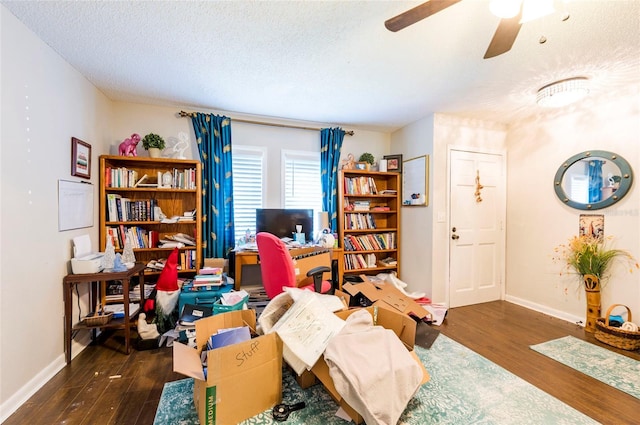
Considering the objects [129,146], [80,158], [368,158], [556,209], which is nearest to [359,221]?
[368,158]

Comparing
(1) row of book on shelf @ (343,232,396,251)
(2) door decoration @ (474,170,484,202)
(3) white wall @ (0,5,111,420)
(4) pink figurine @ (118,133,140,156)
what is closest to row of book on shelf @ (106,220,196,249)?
(3) white wall @ (0,5,111,420)

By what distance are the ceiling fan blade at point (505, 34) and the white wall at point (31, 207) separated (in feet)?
9.10

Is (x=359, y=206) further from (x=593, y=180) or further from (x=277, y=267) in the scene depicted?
(x=593, y=180)

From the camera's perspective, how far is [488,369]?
2.01 m

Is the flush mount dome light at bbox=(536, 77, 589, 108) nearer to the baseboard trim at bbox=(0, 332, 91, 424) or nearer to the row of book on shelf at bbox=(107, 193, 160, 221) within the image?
the row of book on shelf at bbox=(107, 193, 160, 221)

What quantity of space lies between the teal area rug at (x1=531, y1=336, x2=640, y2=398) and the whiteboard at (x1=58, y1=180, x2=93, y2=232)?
3.95 m

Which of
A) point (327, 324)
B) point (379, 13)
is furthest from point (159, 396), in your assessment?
point (379, 13)

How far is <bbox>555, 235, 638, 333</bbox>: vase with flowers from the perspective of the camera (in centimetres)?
262

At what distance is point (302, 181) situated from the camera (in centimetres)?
372

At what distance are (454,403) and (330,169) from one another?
2757 millimetres

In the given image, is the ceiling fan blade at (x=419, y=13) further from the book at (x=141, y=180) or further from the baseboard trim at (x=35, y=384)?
the baseboard trim at (x=35, y=384)

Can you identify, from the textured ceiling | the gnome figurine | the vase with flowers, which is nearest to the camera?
the textured ceiling

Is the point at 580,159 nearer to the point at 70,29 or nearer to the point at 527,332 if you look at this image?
the point at 527,332

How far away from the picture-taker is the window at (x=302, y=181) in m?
3.64
